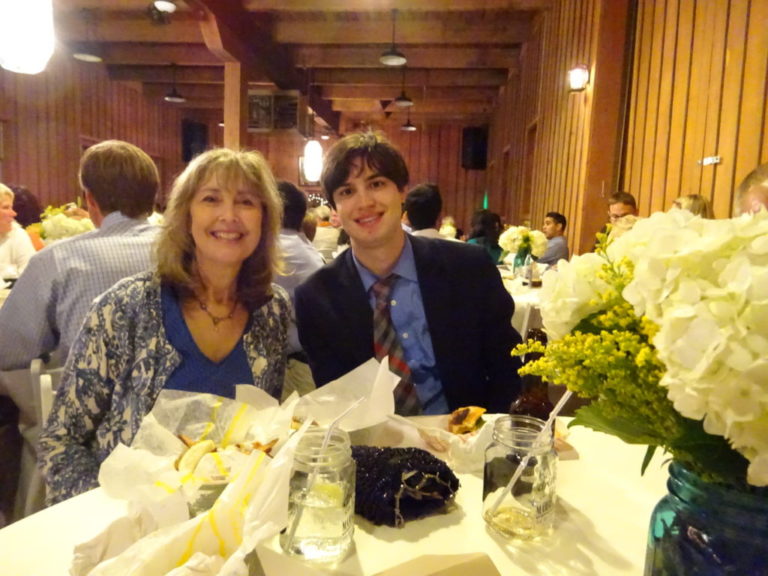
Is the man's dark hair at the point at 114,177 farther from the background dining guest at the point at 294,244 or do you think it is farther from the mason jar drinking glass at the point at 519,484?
the mason jar drinking glass at the point at 519,484

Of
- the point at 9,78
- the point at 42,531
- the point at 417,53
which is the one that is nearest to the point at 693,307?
the point at 42,531

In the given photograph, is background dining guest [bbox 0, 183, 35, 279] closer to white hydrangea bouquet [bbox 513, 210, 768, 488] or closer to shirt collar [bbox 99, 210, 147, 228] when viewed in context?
shirt collar [bbox 99, 210, 147, 228]

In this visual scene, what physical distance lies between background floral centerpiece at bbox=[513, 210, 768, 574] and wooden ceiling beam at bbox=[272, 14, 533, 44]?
708 centimetres

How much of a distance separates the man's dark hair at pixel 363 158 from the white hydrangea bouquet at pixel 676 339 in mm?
1216

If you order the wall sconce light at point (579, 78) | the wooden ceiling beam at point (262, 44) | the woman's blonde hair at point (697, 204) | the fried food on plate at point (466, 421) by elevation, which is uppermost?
the wooden ceiling beam at point (262, 44)

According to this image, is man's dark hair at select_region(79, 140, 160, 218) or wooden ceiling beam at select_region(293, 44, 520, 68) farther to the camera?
wooden ceiling beam at select_region(293, 44, 520, 68)

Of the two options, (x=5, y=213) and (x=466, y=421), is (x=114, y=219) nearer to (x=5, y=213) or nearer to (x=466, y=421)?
(x=466, y=421)

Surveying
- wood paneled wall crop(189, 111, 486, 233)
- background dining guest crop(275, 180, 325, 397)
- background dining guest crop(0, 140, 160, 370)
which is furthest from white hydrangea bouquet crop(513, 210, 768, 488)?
wood paneled wall crop(189, 111, 486, 233)

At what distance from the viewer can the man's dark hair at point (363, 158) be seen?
174 cm

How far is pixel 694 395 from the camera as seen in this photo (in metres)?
0.44

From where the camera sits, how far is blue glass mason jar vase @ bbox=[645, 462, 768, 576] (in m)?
0.51

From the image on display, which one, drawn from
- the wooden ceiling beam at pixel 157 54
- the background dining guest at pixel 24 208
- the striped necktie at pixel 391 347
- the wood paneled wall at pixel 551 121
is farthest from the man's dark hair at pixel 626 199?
the wooden ceiling beam at pixel 157 54

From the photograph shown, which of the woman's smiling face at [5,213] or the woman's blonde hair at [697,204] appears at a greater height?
the woman's blonde hair at [697,204]

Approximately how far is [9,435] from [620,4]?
16.0 feet
